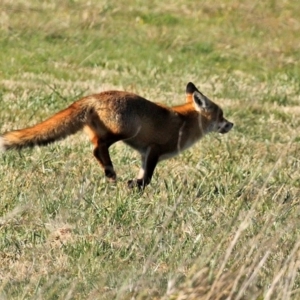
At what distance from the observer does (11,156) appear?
7328 mm

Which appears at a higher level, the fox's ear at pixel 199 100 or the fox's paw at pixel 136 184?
the fox's ear at pixel 199 100

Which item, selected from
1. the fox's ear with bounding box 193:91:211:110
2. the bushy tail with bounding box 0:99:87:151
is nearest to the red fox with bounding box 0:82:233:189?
the bushy tail with bounding box 0:99:87:151

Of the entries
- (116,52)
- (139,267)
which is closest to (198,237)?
(139,267)

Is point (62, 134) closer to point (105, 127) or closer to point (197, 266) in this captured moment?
point (105, 127)

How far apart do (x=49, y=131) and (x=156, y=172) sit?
1.21 metres

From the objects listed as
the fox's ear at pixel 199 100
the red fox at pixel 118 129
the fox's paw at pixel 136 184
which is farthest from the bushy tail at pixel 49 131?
the fox's ear at pixel 199 100

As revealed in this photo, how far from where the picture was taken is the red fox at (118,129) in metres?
6.99

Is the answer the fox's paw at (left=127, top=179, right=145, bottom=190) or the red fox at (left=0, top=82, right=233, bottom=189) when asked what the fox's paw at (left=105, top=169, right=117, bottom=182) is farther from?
the fox's paw at (left=127, top=179, right=145, bottom=190)

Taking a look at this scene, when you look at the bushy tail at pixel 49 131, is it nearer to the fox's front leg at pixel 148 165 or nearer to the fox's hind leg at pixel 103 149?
the fox's hind leg at pixel 103 149

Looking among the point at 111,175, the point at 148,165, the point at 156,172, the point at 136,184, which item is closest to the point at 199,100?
the point at 156,172

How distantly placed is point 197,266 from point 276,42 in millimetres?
12888

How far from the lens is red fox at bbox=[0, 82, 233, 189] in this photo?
6.99 metres

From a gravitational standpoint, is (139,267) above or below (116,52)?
above

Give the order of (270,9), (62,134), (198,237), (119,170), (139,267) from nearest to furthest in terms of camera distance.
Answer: (139,267)
(198,237)
(62,134)
(119,170)
(270,9)
